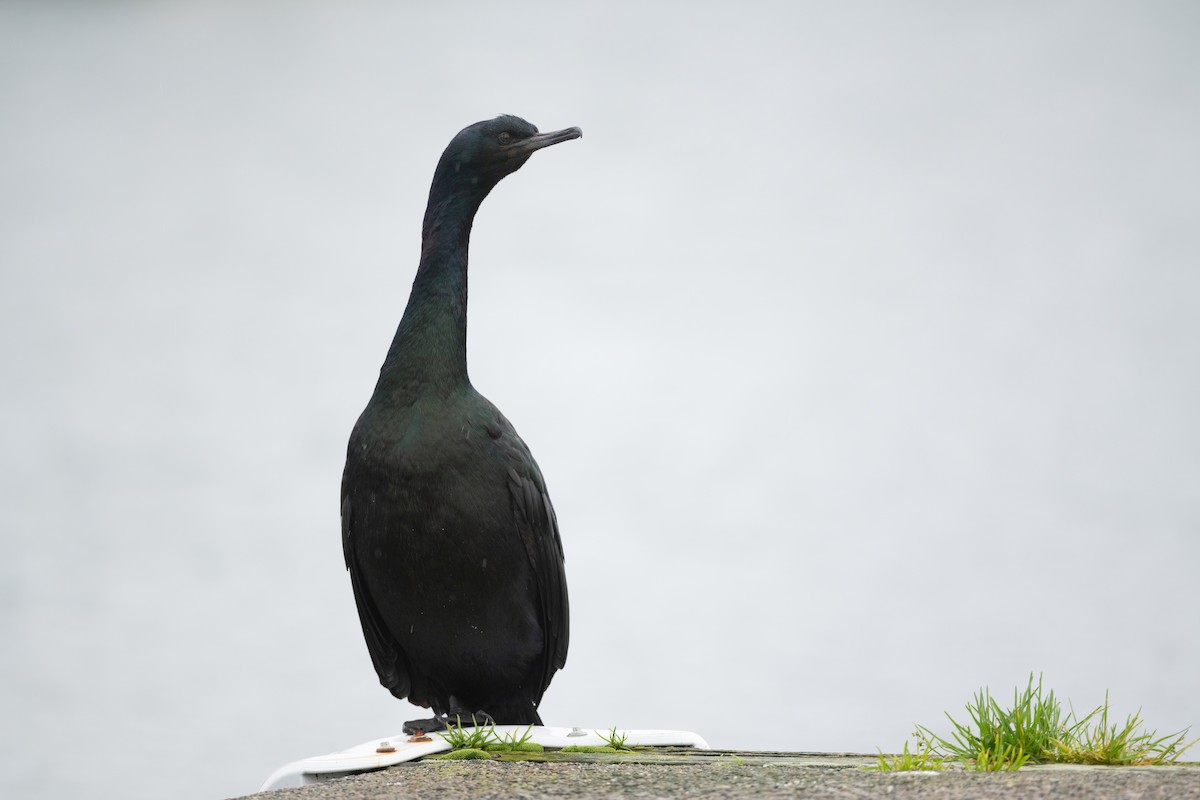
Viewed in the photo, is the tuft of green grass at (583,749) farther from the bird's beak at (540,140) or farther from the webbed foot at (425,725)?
the bird's beak at (540,140)

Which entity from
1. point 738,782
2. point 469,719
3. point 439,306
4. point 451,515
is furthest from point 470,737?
point 439,306

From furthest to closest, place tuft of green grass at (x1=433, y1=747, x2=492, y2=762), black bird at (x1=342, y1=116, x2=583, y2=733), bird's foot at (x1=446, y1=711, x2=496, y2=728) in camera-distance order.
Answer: bird's foot at (x1=446, y1=711, x2=496, y2=728) → black bird at (x1=342, y1=116, x2=583, y2=733) → tuft of green grass at (x1=433, y1=747, x2=492, y2=762)

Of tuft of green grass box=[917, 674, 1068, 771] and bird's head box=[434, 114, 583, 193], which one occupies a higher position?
bird's head box=[434, 114, 583, 193]

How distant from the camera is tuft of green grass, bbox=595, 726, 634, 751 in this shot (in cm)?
504

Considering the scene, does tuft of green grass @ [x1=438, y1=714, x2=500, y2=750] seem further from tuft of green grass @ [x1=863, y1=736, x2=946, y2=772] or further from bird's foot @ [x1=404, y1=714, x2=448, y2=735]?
tuft of green grass @ [x1=863, y1=736, x2=946, y2=772]

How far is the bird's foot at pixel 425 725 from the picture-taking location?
5.08 meters

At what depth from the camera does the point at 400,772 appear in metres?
4.42

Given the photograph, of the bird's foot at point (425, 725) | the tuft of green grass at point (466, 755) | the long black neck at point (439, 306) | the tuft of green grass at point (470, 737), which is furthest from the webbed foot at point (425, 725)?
the long black neck at point (439, 306)

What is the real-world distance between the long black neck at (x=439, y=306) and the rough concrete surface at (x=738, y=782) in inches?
62.1

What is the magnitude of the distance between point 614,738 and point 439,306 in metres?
1.94

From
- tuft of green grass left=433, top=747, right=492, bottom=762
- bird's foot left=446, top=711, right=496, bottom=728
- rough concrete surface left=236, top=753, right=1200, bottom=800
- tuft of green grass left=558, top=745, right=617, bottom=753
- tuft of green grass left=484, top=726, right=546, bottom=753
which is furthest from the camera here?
bird's foot left=446, top=711, right=496, bottom=728

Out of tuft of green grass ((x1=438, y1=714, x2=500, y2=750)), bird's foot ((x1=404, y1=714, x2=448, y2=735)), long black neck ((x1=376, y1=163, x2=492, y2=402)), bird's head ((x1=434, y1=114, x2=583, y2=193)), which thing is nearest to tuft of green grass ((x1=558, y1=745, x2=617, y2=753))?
tuft of green grass ((x1=438, y1=714, x2=500, y2=750))

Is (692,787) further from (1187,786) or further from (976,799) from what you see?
(1187,786)

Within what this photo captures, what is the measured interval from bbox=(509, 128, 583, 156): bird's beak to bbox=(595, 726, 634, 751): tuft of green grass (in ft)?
8.35
